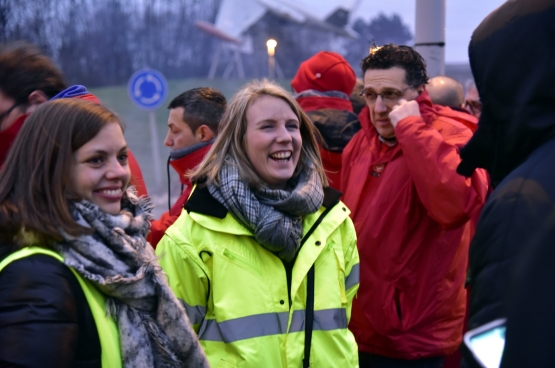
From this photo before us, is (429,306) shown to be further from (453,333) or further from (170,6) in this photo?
(170,6)

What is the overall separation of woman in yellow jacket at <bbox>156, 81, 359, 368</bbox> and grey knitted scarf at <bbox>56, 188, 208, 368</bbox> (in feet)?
1.47

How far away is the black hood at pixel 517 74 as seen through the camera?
5.04 feet

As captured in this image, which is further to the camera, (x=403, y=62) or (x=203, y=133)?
(x=203, y=133)

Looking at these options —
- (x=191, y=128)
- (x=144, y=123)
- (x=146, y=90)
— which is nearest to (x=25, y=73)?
(x=191, y=128)

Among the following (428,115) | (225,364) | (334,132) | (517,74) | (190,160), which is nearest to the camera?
(517,74)

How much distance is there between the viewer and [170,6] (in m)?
14.9

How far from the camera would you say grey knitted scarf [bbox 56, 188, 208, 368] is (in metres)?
1.93

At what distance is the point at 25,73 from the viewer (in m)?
2.92

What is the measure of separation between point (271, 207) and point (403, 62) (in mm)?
1247

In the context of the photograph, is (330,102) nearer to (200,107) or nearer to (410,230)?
(200,107)

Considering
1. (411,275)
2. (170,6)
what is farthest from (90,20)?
(411,275)

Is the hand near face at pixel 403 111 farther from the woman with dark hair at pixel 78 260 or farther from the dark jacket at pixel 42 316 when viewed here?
the dark jacket at pixel 42 316

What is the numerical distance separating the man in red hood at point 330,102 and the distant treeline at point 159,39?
33.2 feet

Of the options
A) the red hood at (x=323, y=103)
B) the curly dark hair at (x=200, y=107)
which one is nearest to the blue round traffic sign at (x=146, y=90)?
the red hood at (x=323, y=103)
